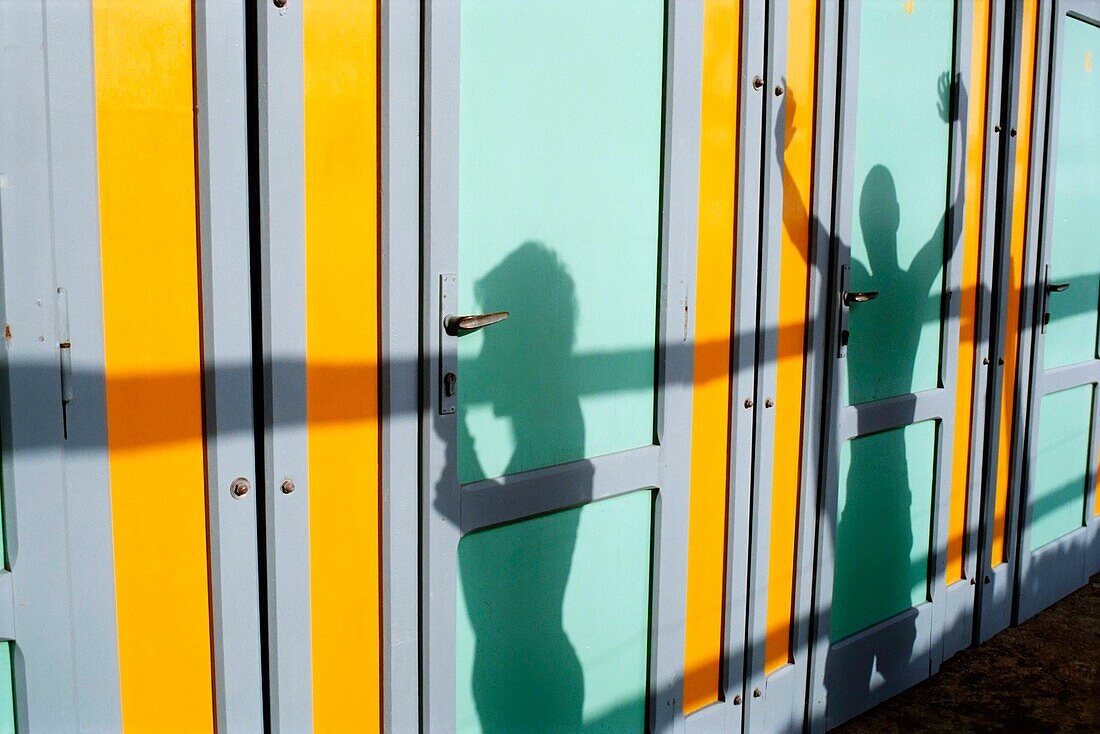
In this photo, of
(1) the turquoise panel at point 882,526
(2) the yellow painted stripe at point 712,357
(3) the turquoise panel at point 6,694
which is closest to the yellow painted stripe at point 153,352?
(3) the turquoise panel at point 6,694

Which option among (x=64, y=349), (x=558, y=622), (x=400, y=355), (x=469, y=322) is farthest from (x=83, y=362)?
(x=558, y=622)

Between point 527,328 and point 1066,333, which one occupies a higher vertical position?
point 527,328

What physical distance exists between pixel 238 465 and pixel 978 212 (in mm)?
2450

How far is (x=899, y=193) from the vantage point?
9.42 feet

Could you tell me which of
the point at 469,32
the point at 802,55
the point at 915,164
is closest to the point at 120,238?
the point at 469,32

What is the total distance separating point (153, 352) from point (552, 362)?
77 centimetres

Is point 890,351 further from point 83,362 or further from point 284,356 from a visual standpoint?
point 83,362

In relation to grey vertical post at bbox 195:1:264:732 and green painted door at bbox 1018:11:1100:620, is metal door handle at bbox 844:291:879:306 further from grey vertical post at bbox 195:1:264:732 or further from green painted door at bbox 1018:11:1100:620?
grey vertical post at bbox 195:1:264:732

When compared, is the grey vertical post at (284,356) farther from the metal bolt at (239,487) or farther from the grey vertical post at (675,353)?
the grey vertical post at (675,353)

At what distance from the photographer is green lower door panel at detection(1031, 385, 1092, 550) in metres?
3.75

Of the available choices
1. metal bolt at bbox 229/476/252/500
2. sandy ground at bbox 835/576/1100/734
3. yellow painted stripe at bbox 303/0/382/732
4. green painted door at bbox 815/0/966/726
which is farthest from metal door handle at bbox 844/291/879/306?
metal bolt at bbox 229/476/252/500

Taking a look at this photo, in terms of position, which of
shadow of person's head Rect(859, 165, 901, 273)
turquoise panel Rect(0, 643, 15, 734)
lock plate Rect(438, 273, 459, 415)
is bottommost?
turquoise panel Rect(0, 643, 15, 734)

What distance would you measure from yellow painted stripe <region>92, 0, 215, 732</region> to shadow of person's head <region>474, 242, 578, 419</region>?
542mm

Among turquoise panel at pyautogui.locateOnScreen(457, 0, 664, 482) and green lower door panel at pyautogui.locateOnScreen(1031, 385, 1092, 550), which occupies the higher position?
turquoise panel at pyautogui.locateOnScreen(457, 0, 664, 482)
